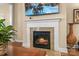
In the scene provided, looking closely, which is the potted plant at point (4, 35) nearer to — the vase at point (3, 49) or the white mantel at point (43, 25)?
the vase at point (3, 49)

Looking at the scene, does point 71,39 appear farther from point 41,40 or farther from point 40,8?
point 40,8

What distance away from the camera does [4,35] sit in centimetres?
226

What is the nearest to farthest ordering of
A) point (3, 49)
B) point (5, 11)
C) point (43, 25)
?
point (3, 49), point (5, 11), point (43, 25)

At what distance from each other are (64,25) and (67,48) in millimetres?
313

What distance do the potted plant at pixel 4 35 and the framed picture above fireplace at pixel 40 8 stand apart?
329mm

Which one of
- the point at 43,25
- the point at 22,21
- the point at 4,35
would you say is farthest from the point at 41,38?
the point at 4,35

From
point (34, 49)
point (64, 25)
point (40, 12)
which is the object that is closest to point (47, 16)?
point (40, 12)

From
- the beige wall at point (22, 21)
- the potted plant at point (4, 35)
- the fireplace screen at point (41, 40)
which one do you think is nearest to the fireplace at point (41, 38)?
the fireplace screen at point (41, 40)

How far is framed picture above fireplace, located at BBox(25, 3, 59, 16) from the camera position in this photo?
94.7 inches

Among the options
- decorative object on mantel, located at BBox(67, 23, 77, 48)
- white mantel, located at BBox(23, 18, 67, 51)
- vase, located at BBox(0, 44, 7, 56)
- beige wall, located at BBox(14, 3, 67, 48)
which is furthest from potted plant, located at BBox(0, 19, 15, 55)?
decorative object on mantel, located at BBox(67, 23, 77, 48)

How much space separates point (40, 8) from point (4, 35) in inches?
23.7

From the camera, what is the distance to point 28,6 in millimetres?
2406

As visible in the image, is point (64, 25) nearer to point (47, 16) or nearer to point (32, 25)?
point (47, 16)

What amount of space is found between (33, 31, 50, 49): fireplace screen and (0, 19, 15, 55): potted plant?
0.36 m
